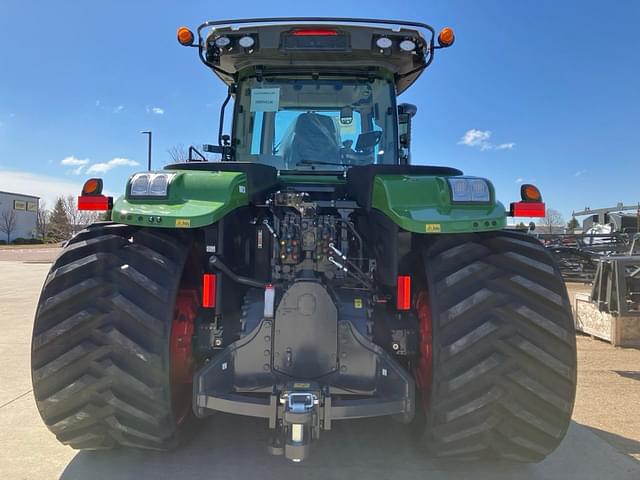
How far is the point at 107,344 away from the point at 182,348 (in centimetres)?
42

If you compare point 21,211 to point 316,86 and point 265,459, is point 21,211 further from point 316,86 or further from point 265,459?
point 265,459

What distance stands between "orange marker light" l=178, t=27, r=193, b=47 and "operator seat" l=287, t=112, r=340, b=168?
3.38ft

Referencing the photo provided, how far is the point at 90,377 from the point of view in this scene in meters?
2.59

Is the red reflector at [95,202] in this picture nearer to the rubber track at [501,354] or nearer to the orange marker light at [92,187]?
the orange marker light at [92,187]

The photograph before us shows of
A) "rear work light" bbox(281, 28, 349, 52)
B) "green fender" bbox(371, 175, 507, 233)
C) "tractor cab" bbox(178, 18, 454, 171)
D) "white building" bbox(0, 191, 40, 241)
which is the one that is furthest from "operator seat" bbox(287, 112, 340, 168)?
"white building" bbox(0, 191, 40, 241)

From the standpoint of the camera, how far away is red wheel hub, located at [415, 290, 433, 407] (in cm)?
275

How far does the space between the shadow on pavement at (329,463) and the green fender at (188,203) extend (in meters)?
1.49

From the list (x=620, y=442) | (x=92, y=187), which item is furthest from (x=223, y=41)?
(x=620, y=442)

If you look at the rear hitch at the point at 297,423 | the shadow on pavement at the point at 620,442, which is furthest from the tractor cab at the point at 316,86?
the shadow on pavement at the point at 620,442

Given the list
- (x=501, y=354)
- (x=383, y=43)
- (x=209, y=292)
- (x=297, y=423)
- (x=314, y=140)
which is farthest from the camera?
(x=314, y=140)

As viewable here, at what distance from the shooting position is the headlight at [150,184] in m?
2.65

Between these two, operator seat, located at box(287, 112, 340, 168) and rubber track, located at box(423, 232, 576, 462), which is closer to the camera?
rubber track, located at box(423, 232, 576, 462)

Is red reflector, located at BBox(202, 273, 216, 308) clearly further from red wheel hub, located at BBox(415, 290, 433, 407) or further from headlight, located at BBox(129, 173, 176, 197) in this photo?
red wheel hub, located at BBox(415, 290, 433, 407)

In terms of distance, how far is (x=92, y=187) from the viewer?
3105 millimetres
